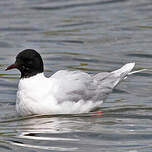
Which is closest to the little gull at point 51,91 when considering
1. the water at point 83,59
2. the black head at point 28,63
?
the black head at point 28,63

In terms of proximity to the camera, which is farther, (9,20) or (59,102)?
(9,20)

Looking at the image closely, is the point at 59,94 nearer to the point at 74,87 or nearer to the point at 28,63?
the point at 74,87

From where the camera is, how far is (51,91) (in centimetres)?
1088

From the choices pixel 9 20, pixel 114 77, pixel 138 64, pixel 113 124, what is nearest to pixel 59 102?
pixel 113 124

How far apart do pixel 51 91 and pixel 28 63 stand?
2.16 ft

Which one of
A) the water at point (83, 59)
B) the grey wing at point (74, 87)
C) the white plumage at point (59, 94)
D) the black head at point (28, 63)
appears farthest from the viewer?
the black head at point (28, 63)

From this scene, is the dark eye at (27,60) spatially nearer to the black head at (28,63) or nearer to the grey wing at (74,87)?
the black head at (28,63)

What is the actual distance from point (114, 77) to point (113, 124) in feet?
6.13

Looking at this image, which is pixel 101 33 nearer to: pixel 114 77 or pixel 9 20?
pixel 9 20

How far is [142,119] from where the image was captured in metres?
10.9

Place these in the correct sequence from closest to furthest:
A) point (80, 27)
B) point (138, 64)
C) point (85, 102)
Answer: point (85, 102) < point (138, 64) < point (80, 27)

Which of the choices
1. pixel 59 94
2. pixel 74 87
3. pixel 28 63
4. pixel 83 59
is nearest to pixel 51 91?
pixel 59 94

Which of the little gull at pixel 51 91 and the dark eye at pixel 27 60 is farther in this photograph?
the dark eye at pixel 27 60

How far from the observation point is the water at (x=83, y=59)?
9.64m
